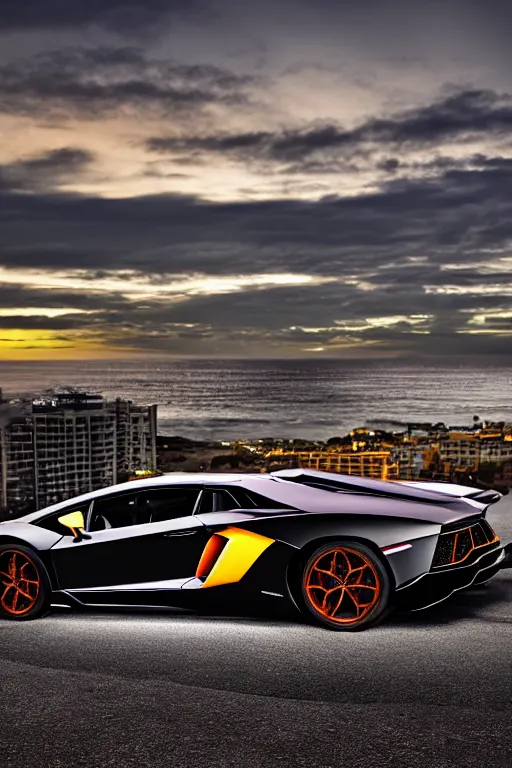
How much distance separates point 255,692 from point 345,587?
1.54 metres

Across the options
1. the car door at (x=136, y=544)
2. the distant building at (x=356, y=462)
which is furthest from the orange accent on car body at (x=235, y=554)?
the distant building at (x=356, y=462)

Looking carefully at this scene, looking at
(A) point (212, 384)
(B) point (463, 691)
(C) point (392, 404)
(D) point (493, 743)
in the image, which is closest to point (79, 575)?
(B) point (463, 691)

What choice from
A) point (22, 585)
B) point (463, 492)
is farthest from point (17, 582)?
point (463, 492)

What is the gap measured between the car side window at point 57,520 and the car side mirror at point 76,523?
0.03 m

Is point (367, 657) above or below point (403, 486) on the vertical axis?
below

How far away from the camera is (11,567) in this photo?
7.41m

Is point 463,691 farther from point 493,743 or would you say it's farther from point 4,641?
point 4,641

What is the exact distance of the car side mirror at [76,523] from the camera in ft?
23.9

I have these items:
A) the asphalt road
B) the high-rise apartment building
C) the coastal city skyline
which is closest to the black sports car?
the asphalt road

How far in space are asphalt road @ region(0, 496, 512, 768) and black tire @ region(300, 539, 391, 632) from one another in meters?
0.11

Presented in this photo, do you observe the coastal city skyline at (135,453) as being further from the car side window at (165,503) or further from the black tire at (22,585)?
the car side window at (165,503)

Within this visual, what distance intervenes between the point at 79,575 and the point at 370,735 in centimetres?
335

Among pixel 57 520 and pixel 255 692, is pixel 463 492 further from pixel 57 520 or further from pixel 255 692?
pixel 57 520

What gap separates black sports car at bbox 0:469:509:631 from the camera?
661cm
